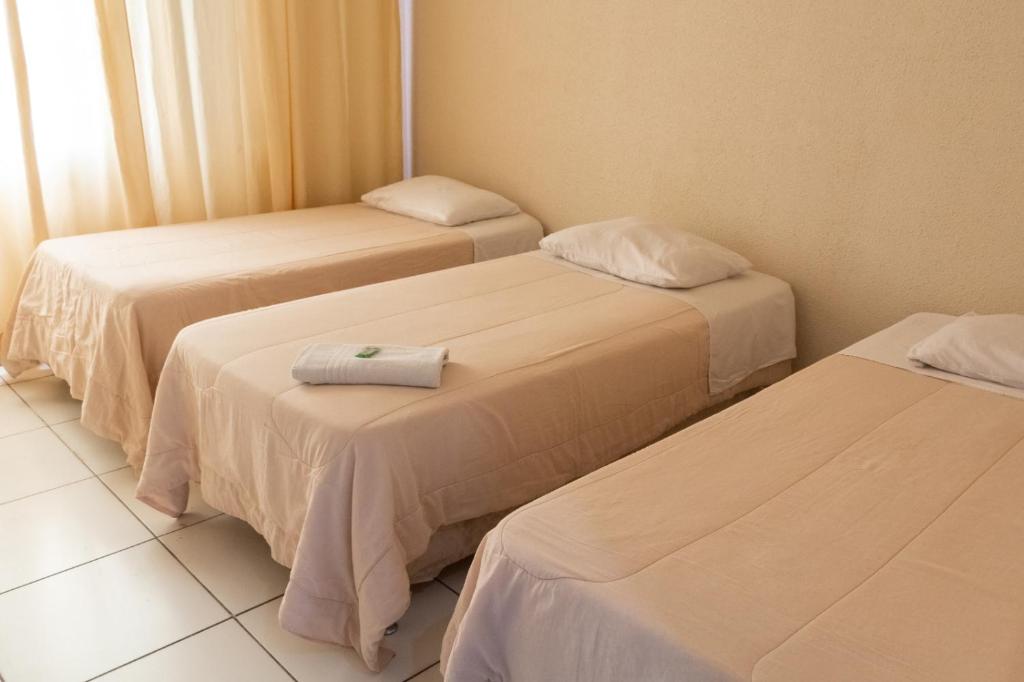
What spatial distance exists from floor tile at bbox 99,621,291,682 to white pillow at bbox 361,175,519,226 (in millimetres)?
1897

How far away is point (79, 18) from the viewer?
304 cm

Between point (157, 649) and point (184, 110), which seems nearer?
point (157, 649)

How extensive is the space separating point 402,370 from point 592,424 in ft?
1.73

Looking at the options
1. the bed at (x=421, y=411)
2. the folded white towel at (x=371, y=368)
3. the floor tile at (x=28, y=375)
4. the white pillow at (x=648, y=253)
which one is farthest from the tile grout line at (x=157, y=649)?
the floor tile at (x=28, y=375)

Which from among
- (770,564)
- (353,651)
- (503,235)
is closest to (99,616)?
(353,651)

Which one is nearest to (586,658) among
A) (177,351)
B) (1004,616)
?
(1004,616)

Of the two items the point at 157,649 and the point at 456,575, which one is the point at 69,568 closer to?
the point at 157,649

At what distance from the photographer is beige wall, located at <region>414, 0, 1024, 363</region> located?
2.30m

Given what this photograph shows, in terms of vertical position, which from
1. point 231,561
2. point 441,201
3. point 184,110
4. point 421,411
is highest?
point 184,110

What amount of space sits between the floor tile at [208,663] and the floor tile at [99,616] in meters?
0.03

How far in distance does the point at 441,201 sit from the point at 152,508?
1.64m

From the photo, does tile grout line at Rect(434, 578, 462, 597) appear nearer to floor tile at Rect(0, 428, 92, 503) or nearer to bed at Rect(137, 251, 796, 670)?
bed at Rect(137, 251, 796, 670)

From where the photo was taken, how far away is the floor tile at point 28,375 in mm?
3104

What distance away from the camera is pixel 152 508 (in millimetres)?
2328
